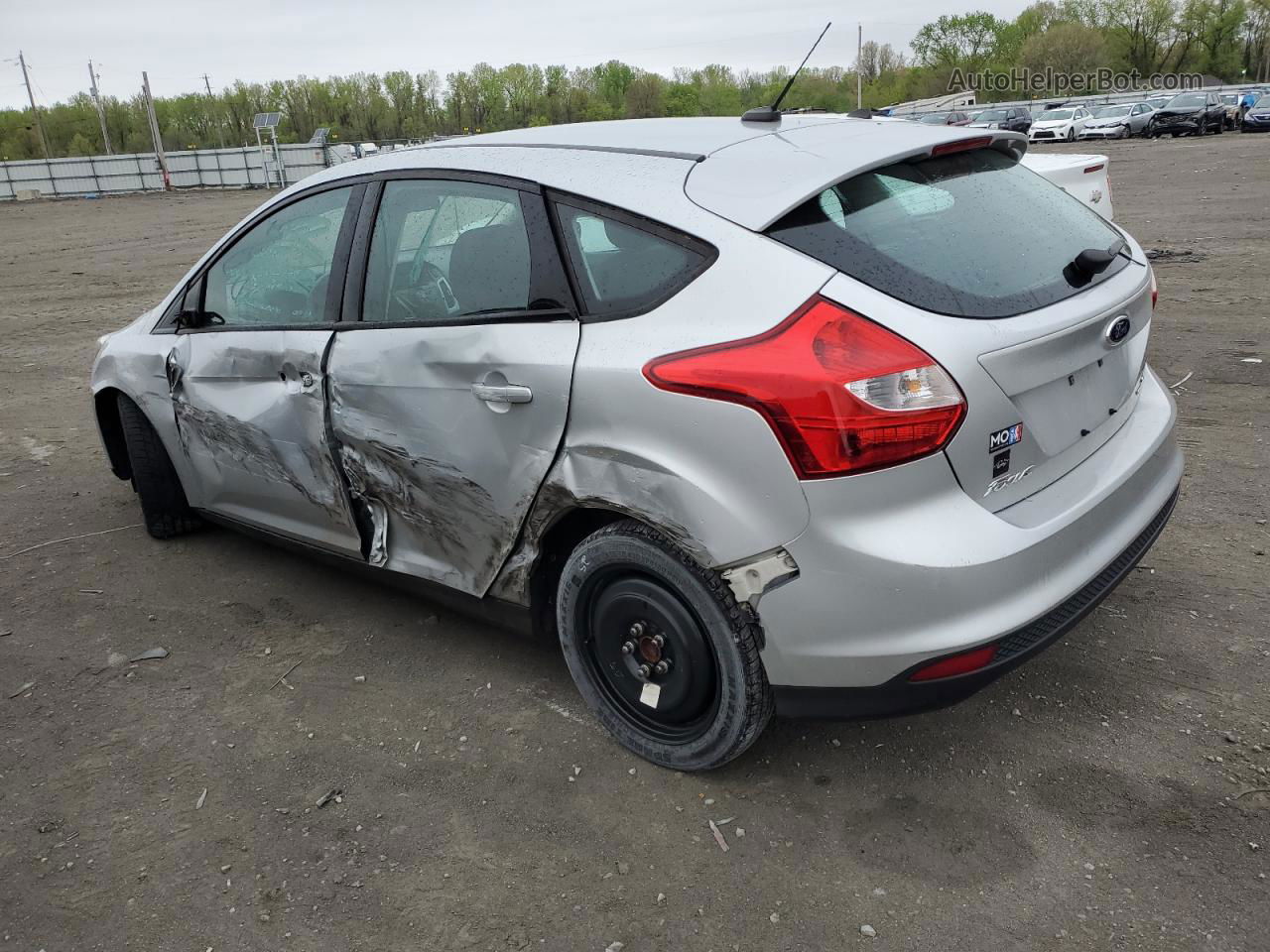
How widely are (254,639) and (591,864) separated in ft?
6.01

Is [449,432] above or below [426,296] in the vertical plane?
below

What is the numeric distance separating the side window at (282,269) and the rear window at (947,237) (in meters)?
1.71

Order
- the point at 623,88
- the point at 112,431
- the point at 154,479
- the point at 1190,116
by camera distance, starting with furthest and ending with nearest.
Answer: the point at 623,88 < the point at 1190,116 < the point at 112,431 < the point at 154,479

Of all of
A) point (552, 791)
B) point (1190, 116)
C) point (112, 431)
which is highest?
point (1190, 116)

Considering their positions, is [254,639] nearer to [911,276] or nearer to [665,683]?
[665,683]

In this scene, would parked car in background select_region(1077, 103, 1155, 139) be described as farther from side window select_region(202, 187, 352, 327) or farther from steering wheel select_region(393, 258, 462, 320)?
steering wheel select_region(393, 258, 462, 320)

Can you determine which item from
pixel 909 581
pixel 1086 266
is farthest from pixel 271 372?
pixel 1086 266

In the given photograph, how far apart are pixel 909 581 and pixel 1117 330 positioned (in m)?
1.02

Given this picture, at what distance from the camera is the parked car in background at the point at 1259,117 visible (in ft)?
112

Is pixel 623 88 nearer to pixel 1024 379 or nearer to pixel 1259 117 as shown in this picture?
pixel 1259 117

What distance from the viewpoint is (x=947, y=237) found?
2.48m

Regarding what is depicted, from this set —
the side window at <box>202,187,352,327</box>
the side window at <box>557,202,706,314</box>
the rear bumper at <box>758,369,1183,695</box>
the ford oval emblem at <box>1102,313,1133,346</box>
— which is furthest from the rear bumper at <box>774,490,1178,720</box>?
the side window at <box>202,187,352,327</box>

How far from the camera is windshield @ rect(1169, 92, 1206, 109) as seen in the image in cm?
3634

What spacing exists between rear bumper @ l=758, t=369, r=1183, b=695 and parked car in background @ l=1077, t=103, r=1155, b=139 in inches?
1658
